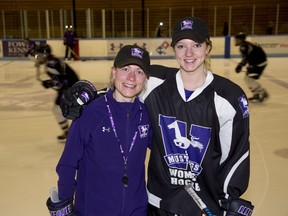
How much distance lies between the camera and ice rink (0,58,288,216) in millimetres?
3047

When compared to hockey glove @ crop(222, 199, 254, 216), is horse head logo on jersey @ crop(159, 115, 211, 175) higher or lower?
higher

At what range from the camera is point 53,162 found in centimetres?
396

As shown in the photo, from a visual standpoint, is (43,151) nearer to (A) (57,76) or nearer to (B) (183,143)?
(A) (57,76)

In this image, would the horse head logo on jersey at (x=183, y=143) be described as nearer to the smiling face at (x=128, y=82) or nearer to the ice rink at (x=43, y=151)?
the smiling face at (x=128, y=82)

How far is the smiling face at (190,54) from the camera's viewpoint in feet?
5.13

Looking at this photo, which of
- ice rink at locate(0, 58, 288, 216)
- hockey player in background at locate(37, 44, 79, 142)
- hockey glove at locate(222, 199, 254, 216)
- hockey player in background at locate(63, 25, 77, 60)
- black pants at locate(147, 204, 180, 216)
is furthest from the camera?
hockey player in background at locate(63, 25, 77, 60)

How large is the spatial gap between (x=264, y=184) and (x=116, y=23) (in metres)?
12.7

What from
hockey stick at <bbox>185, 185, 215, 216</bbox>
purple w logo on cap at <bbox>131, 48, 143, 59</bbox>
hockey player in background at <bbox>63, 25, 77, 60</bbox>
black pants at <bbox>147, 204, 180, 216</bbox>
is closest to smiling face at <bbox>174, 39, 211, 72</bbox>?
purple w logo on cap at <bbox>131, 48, 143, 59</bbox>

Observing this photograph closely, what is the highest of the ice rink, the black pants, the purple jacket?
the purple jacket

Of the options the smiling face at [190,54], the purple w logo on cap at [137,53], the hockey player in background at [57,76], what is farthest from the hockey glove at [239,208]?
the hockey player in background at [57,76]

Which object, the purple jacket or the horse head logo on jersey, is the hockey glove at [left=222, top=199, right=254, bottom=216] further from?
the purple jacket

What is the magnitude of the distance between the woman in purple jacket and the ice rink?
4.63 feet

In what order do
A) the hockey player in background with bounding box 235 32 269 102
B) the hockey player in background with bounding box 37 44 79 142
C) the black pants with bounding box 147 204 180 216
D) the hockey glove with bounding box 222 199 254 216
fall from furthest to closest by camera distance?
the hockey player in background with bounding box 235 32 269 102
the hockey player in background with bounding box 37 44 79 142
the black pants with bounding box 147 204 180 216
the hockey glove with bounding box 222 199 254 216

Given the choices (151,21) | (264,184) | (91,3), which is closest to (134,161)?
(264,184)
